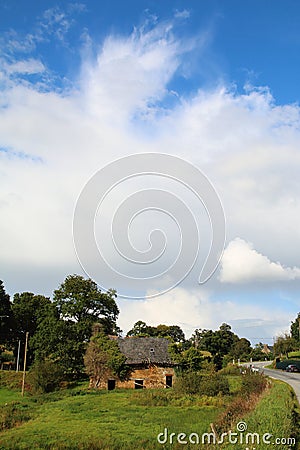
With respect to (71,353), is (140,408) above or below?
below

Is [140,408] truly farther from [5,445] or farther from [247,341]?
[247,341]

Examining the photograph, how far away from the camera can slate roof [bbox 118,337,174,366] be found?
4528cm

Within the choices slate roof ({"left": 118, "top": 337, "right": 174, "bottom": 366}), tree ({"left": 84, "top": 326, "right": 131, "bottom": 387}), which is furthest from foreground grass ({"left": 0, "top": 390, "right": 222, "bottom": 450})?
slate roof ({"left": 118, "top": 337, "right": 174, "bottom": 366})

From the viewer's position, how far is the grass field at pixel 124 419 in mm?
16781

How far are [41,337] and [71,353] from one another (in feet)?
13.1

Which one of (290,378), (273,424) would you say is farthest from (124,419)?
(290,378)

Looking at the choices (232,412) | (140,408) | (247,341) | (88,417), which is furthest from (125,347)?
(247,341)

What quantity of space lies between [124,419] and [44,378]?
19977 millimetres

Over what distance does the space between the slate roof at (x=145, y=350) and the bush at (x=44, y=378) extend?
22.8 ft

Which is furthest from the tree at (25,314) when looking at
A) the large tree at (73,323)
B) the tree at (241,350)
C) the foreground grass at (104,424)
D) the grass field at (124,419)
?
the tree at (241,350)

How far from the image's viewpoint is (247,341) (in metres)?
103

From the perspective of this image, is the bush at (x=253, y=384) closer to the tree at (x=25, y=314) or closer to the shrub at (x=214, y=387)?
the shrub at (x=214, y=387)

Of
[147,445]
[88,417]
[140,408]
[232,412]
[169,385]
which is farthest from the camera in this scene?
[169,385]

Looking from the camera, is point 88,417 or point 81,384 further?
point 81,384
